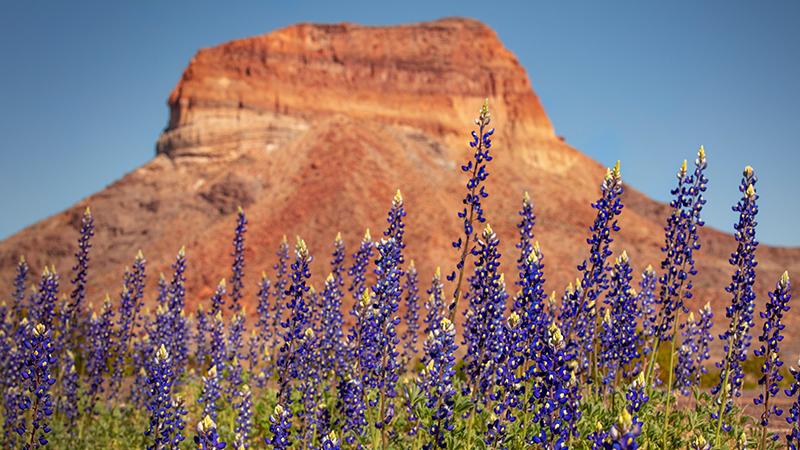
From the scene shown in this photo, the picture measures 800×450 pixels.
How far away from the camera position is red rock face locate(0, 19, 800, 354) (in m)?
60.1

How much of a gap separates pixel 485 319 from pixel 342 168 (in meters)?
58.5

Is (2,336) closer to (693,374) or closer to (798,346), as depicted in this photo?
(693,374)

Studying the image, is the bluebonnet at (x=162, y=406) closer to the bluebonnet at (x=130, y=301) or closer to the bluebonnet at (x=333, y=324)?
the bluebonnet at (x=333, y=324)

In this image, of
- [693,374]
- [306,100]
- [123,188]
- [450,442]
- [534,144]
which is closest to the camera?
[450,442]

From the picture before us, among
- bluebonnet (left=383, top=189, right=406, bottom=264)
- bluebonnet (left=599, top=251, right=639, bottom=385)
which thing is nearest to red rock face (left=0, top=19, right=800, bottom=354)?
bluebonnet (left=599, top=251, right=639, bottom=385)

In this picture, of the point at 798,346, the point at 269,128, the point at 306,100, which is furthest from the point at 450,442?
the point at 306,100

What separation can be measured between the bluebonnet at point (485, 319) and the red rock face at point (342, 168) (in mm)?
45622

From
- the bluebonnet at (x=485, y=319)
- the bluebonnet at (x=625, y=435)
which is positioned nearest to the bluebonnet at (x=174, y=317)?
the bluebonnet at (x=485, y=319)

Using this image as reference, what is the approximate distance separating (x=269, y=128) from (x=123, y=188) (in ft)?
57.7

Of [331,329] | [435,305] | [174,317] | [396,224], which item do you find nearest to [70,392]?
[174,317]

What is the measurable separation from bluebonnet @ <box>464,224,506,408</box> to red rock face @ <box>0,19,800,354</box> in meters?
45.6

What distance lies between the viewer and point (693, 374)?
12742mm

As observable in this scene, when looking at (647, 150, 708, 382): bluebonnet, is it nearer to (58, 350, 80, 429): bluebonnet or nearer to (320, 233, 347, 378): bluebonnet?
(320, 233, 347, 378): bluebonnet

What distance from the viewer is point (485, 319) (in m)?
7.70
